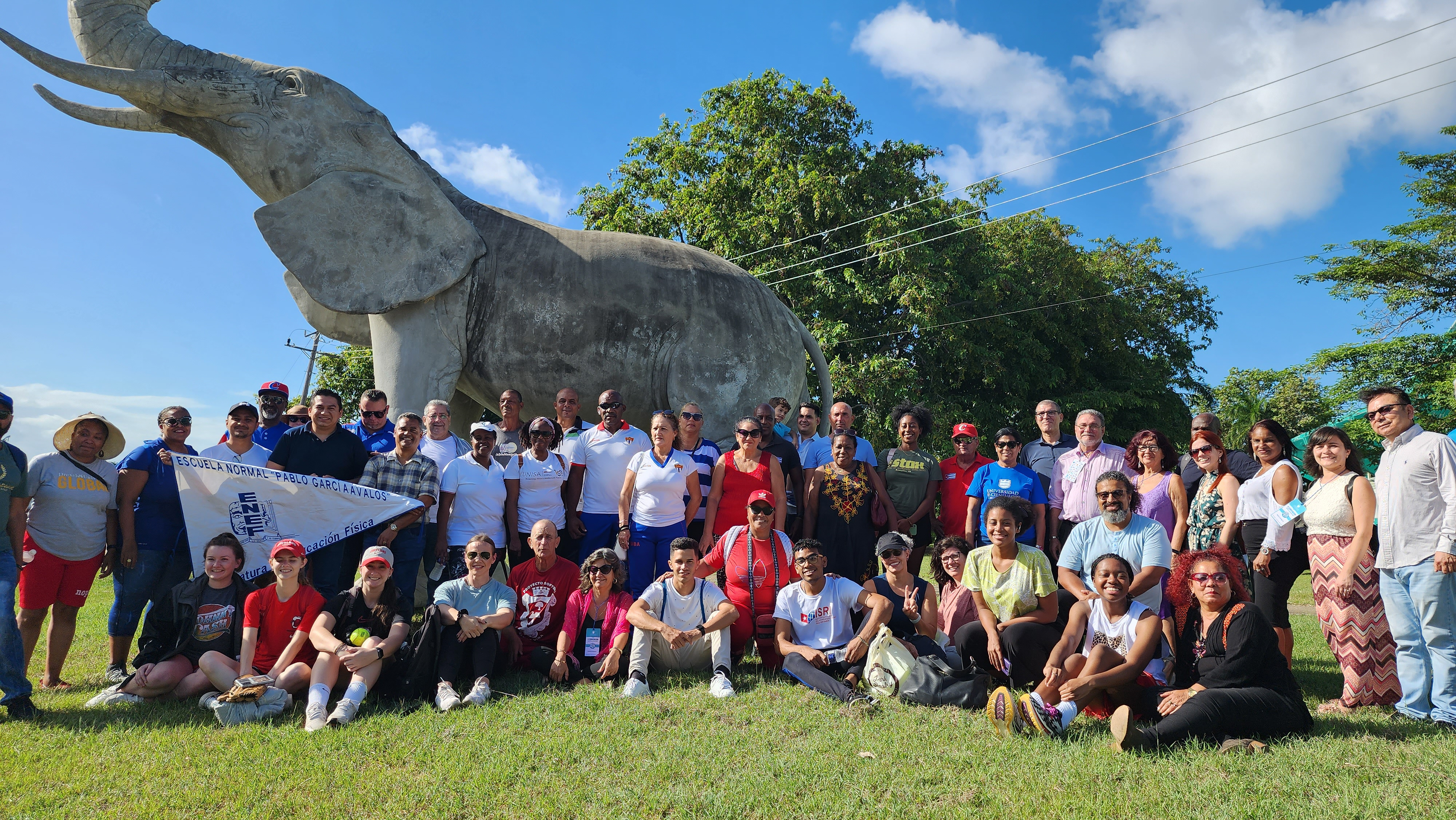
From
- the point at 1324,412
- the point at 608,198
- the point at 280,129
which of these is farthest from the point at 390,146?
the point at 1324,412

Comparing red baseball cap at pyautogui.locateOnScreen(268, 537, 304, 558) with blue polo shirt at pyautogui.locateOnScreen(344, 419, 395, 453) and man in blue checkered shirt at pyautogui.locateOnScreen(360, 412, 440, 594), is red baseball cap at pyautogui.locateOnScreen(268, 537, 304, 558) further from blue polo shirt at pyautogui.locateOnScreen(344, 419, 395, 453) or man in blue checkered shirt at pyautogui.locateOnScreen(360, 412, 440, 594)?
blue polo shirt at pyautogui.locateOnScreen(344, 419, 395, 453)

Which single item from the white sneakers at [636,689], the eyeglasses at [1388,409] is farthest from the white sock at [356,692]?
the eyeglasses at [1388,409]

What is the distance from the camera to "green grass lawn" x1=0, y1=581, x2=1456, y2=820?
3820 millimetres

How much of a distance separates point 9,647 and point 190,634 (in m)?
0.89

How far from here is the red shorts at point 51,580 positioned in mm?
5934

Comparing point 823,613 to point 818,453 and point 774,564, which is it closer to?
point 774,564

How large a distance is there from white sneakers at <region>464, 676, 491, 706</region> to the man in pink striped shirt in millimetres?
4166

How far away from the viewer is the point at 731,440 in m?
8.22

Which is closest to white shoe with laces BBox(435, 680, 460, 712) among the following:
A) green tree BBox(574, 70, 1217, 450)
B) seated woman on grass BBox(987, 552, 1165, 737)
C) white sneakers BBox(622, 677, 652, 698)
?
white sneakers BBox(622, 677, 652, 698)

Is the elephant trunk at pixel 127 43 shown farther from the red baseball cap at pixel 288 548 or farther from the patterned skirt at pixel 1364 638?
the patterned skirt at pixel 1364 638

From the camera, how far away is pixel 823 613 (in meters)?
5.99

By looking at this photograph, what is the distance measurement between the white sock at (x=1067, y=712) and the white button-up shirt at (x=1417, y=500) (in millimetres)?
2156

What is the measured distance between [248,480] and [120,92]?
12.7 feet

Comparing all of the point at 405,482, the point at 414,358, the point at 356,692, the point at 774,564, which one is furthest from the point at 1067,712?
the point at 414,358
